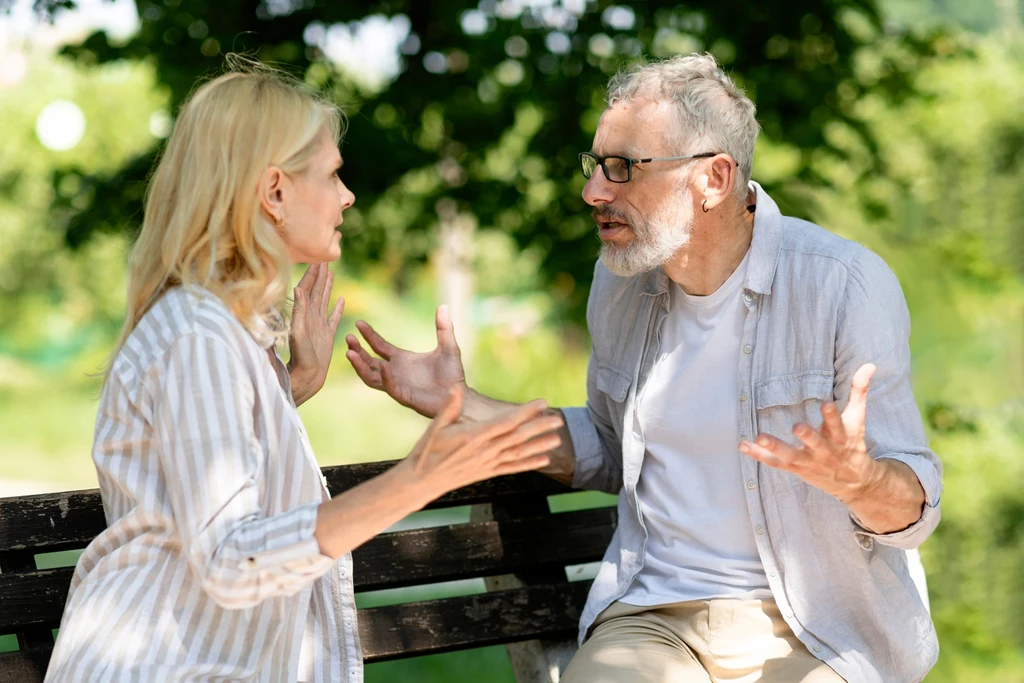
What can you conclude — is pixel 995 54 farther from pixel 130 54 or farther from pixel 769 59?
pixel 130 54

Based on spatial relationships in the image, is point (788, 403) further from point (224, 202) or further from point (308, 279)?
point (224, 202)

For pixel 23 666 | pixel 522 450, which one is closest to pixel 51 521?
pixel 23 666

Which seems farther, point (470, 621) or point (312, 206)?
point (470, 621)

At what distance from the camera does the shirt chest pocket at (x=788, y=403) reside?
263 cm

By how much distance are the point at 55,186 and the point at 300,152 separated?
10.8 ft

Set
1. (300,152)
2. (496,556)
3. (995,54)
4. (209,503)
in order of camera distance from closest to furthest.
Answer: (209,503) < (300,152) < (496,556) < (995,54)

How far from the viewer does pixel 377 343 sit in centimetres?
287

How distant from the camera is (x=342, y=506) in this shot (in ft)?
6.10

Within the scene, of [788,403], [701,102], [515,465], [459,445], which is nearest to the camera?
[459,445]

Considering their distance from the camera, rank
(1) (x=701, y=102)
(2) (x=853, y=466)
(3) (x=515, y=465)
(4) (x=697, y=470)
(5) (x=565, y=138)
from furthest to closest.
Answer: (5) (x=565, y=138) < (1) (x=701, y=102) < (4) (x=697, y=470) < (2) (x=853, y=466) < (3) (x=515, y=465)

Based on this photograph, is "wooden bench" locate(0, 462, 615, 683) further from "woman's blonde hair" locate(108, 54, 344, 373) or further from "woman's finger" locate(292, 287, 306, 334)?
"woman's blonde hair" locate(108, 54, 344, 373)

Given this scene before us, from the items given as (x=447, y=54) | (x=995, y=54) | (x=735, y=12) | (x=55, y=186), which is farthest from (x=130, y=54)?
(x=995, y=54)

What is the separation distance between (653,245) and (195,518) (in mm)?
1359

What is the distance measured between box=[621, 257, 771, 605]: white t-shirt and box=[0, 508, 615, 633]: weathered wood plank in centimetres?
31
